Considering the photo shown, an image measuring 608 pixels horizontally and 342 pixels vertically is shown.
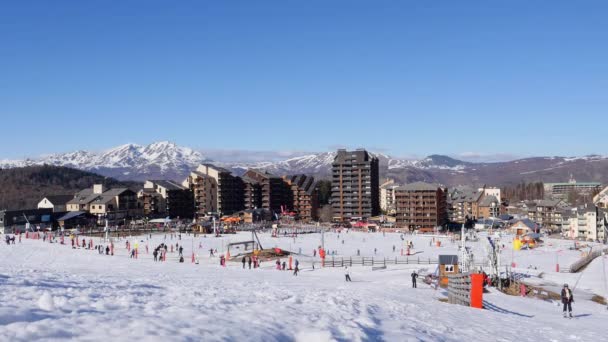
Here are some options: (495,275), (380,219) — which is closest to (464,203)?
(380,219)

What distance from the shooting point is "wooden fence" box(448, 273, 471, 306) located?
19.3m

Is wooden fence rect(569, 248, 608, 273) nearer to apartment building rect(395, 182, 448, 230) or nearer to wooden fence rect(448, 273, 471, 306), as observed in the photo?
wooden fence rect(448, 273, 471, 306)

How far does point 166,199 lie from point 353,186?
38.9m

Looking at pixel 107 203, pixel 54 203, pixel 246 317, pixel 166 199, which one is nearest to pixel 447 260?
pixel 246 317

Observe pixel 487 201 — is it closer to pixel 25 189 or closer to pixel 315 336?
pixel 315 336

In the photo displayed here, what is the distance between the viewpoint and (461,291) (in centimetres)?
1995

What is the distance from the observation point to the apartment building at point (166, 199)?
111438 mm

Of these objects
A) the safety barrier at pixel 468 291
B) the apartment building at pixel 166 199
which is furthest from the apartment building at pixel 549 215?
the safety barrier at pixel 468 291

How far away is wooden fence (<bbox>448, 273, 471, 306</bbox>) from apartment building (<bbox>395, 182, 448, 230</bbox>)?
82052 millimetres

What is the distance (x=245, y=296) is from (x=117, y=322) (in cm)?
653

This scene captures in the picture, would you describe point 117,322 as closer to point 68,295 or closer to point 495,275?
point 68,295

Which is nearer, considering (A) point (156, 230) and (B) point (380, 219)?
(A) point (156, 230)


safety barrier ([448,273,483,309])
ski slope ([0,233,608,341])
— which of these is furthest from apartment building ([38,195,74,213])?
safety barrier ([448,273,483,309])

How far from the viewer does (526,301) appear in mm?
23641
